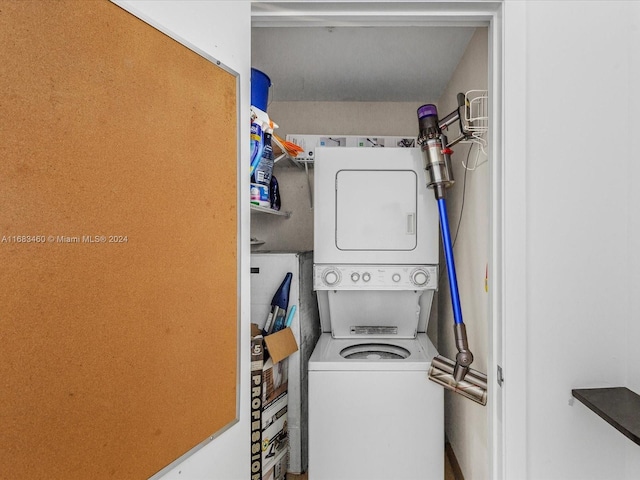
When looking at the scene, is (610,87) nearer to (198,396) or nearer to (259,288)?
(198,396)

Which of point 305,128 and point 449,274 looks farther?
point 305,128

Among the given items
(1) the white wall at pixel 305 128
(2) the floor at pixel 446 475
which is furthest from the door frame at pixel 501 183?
(1) the white wall at pixel 305 128

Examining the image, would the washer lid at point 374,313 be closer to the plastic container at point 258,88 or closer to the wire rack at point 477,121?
the wire rack at point 477,121

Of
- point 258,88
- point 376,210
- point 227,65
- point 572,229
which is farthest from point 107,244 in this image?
point 376,210

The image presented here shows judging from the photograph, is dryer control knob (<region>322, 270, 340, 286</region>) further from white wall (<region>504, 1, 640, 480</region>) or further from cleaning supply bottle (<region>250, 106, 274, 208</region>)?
white wall (<region>504, 1, 640, 480</region>)

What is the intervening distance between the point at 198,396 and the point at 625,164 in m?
1.47

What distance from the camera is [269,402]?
2010 millimetres

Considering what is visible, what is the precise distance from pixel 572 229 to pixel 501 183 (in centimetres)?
26

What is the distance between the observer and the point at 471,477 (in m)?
2.06

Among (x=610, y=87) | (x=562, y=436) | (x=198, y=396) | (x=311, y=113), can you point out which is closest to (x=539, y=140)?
(x=610, y=87)

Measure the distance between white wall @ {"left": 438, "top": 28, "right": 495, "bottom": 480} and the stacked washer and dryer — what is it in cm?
17

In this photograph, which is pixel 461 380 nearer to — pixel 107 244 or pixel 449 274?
pixel 449 274

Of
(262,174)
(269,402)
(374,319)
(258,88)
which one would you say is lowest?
(269,402)

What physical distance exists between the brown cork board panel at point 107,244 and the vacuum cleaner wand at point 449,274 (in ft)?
3.77
